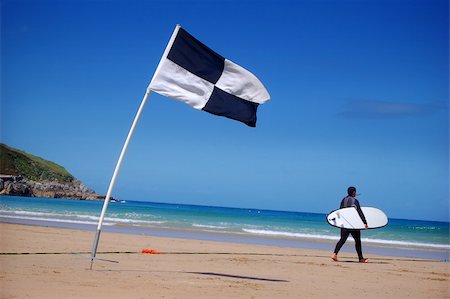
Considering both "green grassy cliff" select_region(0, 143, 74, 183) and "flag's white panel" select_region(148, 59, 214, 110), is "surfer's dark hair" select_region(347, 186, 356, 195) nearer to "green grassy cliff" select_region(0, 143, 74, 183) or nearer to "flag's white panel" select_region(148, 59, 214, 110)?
"flag's white panel" select_region(148, 59, 214, 110)

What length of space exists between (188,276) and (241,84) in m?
3.14

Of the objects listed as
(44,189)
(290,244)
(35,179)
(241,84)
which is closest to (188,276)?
(241,84)

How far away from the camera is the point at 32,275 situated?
761 cm

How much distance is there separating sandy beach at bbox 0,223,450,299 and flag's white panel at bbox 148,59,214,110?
2.73 metres

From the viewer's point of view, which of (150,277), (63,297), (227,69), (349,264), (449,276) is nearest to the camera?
(63,297)

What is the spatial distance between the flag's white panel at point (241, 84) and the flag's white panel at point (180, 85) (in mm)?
303

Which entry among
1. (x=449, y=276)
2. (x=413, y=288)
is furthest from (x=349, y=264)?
(x=413, y=288)

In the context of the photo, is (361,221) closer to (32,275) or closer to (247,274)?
(247,274)

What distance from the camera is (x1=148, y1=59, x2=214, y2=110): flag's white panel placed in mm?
8555

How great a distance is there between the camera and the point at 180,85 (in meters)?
8.64

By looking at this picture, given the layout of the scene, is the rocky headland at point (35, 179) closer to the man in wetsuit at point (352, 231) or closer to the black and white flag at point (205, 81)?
the man in wetsuit at point (352, 231)

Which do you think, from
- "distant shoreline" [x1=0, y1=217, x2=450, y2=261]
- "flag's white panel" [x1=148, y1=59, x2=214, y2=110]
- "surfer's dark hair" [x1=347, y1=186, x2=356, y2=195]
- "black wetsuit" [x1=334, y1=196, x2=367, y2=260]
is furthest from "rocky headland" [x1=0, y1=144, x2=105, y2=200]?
"flag's white panel" [x1=148, y1=59, x2=214, y2=110]

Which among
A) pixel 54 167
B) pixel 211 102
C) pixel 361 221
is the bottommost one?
pixel 361 221

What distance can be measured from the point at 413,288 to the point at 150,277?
4.32 metres
